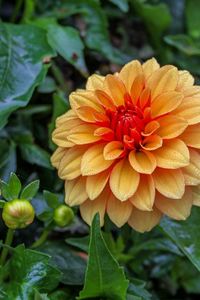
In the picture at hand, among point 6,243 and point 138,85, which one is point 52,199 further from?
point 138,85

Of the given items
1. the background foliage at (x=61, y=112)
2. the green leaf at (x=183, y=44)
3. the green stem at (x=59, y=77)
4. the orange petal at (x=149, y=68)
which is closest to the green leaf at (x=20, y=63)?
the background foliage at (x=61, y=112)

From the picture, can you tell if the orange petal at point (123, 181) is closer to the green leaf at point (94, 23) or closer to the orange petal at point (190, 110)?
the orange petal at point (190, 110)

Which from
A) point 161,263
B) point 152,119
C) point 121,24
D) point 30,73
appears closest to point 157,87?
point 152,119

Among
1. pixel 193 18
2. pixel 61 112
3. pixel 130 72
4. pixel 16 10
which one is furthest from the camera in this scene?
pixel 193 18

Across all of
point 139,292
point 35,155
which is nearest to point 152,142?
point 139,292

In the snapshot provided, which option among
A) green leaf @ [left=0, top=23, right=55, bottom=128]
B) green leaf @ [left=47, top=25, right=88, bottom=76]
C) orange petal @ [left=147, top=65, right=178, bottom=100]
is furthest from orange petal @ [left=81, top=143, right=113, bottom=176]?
green leaf @ [left=47, top=25, right=88, bottom=76]
